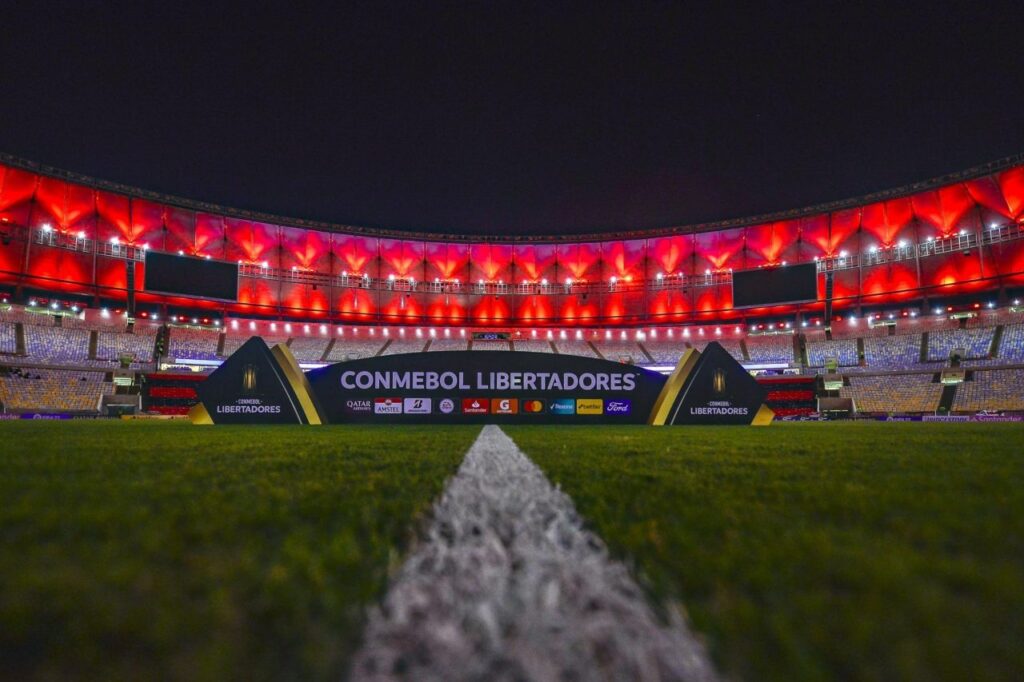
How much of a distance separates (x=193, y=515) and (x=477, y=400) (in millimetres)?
9148

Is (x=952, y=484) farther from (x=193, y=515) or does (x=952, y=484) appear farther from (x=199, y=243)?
(x=199, y=243)

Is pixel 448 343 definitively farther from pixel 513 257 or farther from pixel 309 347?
pixel 309 347

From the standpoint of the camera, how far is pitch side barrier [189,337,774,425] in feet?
33.1

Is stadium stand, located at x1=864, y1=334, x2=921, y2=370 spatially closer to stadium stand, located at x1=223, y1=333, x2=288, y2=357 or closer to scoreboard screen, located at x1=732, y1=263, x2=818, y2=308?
scoreboard screen, located at x1=732, y1=263, x2=818, y2=308

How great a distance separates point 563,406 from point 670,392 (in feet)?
7.13

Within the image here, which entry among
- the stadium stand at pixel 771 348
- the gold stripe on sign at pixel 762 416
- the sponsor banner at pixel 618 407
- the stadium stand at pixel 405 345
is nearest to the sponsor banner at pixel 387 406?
the sponsor banner at pixel 618 407

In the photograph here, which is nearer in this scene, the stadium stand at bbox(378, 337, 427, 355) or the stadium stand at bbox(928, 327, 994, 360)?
the stadium stand at bbox(928, 327, 994, 360)

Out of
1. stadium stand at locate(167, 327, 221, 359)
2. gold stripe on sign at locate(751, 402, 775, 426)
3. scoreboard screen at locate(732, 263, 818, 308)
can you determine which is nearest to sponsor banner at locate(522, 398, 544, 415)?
gold stripe on sign at locate(751, 402, 775, 426)

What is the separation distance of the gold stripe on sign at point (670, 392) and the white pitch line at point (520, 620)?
9562 mm

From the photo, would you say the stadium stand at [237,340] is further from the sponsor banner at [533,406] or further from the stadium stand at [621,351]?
the sponsor banner at [533,406]

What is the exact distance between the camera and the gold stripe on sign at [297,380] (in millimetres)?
9773

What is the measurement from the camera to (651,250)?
44.4 meters

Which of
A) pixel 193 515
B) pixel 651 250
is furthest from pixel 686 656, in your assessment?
pixel 651 250

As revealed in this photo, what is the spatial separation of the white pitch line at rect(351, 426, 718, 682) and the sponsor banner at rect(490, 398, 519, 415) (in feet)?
31.1
